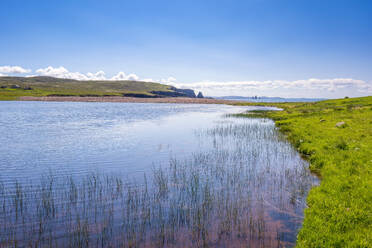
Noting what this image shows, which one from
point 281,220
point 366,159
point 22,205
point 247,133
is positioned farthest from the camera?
point 247,133

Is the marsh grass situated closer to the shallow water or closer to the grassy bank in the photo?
the shallow water

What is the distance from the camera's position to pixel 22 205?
13.1 meters

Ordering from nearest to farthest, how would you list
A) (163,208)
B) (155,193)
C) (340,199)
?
1. (340,199)
2. (163,208)
3. (155,193)

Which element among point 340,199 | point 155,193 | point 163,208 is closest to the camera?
point 340,199

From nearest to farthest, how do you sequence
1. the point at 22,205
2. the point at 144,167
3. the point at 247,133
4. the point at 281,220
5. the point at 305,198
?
the point at 281,220 → the point at 22,205 → the point at 305,198 → the point at 144,167 → the point at 247,133

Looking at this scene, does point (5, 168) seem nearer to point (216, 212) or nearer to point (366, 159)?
point (216, 212)

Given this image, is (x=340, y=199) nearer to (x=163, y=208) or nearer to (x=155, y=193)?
(x=163, y=208)

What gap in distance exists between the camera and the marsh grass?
1040cm

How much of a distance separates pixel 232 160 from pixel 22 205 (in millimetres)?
16710

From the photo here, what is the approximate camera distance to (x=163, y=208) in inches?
516

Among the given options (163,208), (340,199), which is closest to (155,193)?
(163,208)

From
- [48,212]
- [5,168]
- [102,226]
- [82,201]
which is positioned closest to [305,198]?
[102,226]

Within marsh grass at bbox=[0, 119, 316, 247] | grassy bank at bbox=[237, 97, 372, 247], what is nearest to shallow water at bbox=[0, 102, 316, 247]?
marsh grass at bbox=[0, 119, 316, 247]

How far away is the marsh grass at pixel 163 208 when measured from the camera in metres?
10.4
